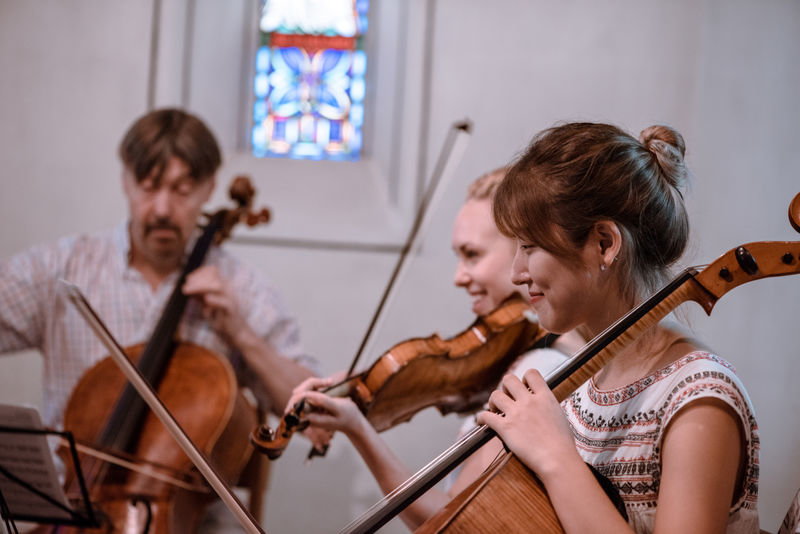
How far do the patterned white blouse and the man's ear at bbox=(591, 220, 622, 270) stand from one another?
155 mm

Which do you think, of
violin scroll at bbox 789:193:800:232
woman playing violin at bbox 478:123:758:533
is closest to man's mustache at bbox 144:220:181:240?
woman playing violin at bbox 478:123:758:533

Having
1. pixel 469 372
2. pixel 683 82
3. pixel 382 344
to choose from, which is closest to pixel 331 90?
pixel 382 344

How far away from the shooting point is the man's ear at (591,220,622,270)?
3.89ft

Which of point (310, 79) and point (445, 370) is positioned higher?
point (310, 79)

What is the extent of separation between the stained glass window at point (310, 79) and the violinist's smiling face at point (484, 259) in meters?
1.93

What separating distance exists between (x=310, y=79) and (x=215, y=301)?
5.10 feet

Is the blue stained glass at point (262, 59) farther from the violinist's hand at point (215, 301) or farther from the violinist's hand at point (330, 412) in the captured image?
the violinist's hand at point (330, 412)

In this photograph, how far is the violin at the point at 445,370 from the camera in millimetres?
1717

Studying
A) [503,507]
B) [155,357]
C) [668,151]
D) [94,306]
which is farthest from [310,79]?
[503,507]

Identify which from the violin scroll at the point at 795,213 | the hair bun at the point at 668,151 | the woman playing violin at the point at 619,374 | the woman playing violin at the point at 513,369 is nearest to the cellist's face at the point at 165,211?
the woman playing violin at the point at 513,369

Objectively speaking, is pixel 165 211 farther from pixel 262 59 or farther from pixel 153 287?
pixel 262 59

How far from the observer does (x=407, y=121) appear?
3531 millimetres

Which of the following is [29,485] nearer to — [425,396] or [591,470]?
[425,396]

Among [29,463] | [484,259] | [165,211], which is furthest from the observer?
[165,211]
